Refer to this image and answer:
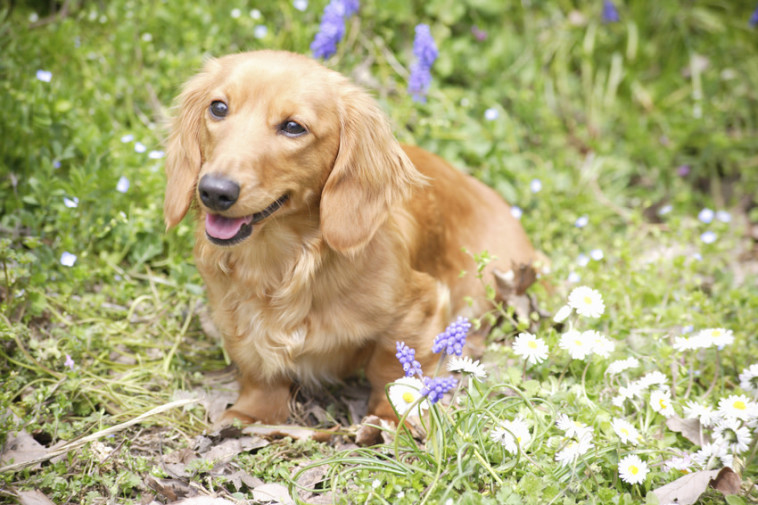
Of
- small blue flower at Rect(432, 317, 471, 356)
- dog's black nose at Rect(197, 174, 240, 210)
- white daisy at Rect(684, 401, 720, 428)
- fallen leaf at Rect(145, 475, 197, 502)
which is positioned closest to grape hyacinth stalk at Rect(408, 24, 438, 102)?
dog's black nose at Rect(197, 174, 240, 210)

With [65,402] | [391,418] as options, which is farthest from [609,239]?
[65,402]

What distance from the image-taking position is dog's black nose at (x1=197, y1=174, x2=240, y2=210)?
1940 millimetres

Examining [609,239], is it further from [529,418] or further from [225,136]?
[225,136]

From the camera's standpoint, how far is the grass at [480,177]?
2053 mm

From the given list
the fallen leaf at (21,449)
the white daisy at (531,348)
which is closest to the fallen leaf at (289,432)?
the fallen leaf at (21,449)

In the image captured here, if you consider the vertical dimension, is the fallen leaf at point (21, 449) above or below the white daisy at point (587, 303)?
below

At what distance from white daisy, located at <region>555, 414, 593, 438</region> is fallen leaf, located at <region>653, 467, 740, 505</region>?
227mm

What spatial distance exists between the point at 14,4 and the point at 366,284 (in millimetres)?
2829

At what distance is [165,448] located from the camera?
2.29 meters

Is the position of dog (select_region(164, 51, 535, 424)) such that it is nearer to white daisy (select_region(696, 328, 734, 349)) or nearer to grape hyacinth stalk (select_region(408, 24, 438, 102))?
white daisy (select_region(696, 328, 734, 349))

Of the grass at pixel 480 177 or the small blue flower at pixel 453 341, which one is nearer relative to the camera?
the small blue flower at pixel 453 341

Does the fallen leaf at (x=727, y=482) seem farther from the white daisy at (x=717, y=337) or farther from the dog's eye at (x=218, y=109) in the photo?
the dog's eye at (x=218, y=109)

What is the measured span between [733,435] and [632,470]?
31cm

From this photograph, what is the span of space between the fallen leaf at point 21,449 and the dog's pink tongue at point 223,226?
821 mm
